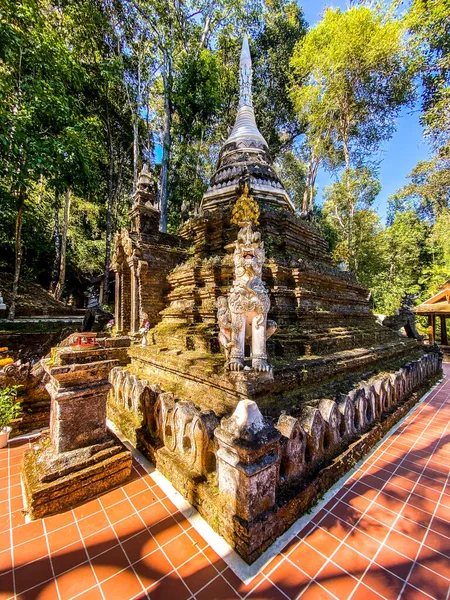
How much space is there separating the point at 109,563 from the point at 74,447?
119 centimetres

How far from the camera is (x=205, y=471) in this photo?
2789 millimetres

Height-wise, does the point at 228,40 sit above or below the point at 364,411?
above

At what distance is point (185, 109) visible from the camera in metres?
14.3

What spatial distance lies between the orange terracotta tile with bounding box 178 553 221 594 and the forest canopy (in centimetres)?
948

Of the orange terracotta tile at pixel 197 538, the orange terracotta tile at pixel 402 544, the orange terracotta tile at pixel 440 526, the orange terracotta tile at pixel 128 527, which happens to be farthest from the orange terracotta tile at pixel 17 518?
the orange terracotta tile at pixel 440 526

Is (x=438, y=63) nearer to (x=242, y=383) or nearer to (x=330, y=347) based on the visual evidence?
(x=330, y=347)

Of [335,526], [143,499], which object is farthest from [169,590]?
[335,526]

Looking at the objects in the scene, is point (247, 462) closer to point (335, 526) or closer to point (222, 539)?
point (222, 539)

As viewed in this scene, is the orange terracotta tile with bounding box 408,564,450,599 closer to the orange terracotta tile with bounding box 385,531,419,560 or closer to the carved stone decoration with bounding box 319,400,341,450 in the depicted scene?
the orange terracotta tile with bounding box 385,531,419,560

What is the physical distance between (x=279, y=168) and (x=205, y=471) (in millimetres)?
25975

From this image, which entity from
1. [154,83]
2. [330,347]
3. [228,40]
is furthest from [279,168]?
[330,347]

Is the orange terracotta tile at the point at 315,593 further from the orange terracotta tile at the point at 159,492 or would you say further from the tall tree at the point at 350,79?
the tall tree at the point at 350,79

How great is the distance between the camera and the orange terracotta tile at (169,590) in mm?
1900

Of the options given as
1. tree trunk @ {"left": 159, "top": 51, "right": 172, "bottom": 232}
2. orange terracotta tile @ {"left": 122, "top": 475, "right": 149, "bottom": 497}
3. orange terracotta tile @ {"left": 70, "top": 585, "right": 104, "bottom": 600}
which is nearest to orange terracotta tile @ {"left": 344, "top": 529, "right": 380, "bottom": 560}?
orange terracotta tile @ {"left": 70, "top": 585, "right": 104, "bottom": 600}
